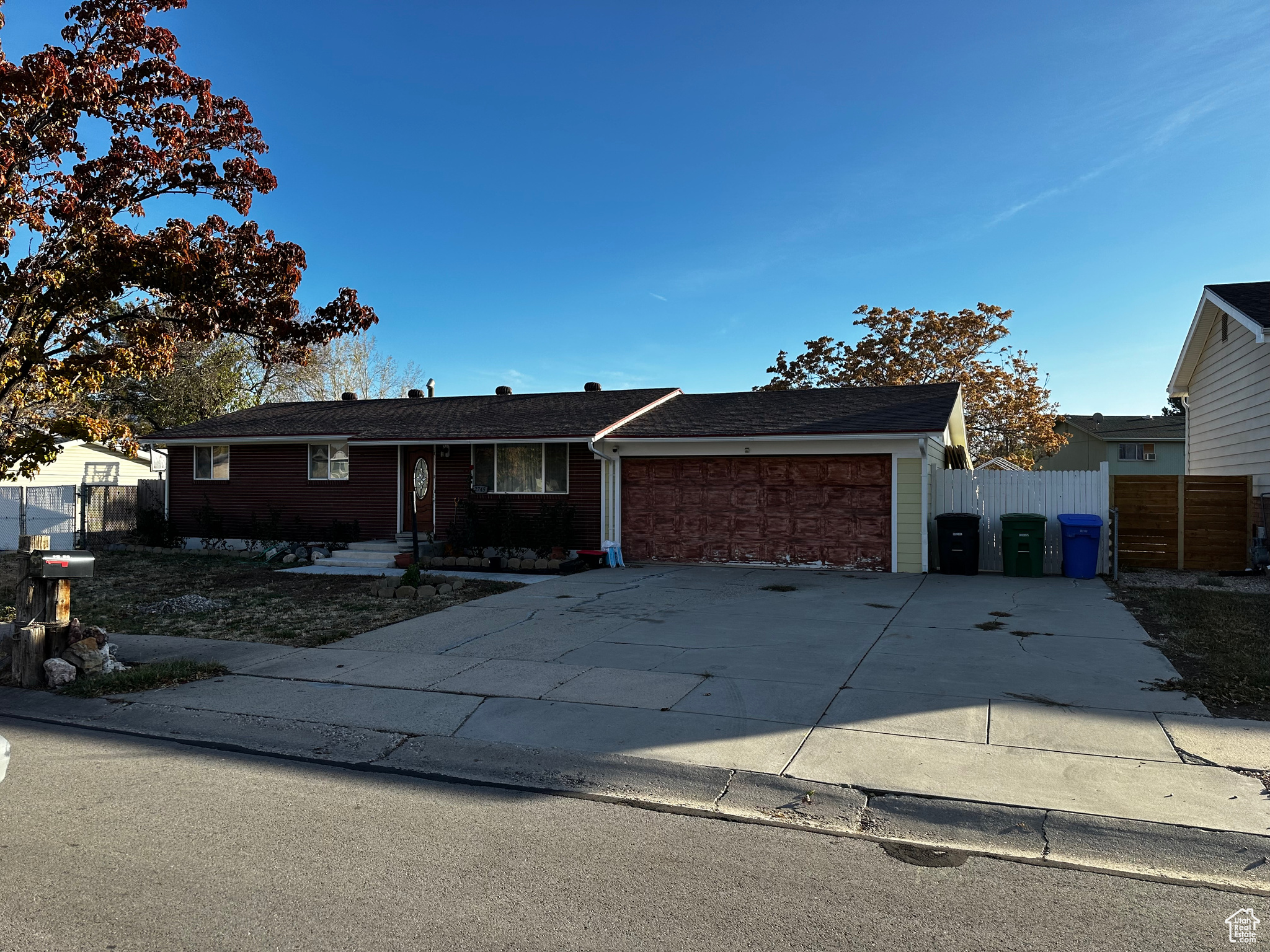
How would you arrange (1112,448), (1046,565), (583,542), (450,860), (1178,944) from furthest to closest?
1. (1112,448)
2. (583,542)
3. (1046,565)
4. (450,860)
5. (1178,944)

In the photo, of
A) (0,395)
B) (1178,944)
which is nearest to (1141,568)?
(1178,944)

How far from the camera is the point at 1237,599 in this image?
11.0 m

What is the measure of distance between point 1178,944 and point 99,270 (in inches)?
416

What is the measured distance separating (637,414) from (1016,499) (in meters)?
7.52

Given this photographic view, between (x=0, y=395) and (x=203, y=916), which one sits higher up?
(x=0, y=395)

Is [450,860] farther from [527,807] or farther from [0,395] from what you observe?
[0,395]

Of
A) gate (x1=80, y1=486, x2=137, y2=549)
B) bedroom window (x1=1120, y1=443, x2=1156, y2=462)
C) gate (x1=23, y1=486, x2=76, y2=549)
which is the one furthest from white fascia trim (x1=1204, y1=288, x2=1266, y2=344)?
bedroom window (x1=1120, y1=443, x2=1156, y2=462)

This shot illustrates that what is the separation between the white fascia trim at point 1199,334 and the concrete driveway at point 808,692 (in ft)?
16.6

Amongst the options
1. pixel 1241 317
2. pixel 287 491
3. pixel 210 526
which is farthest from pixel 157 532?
pixel 1241 317

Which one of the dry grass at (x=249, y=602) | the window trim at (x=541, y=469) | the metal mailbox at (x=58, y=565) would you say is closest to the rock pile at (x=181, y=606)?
the dry grass at (x=249, y=602)

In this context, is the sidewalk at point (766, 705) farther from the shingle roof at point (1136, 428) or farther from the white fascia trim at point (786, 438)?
the shingle roof at point (1136, 428)

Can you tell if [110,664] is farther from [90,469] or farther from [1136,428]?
[1136,428]

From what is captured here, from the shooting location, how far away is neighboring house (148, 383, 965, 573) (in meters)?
15.0

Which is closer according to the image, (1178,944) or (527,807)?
(1178,944)
